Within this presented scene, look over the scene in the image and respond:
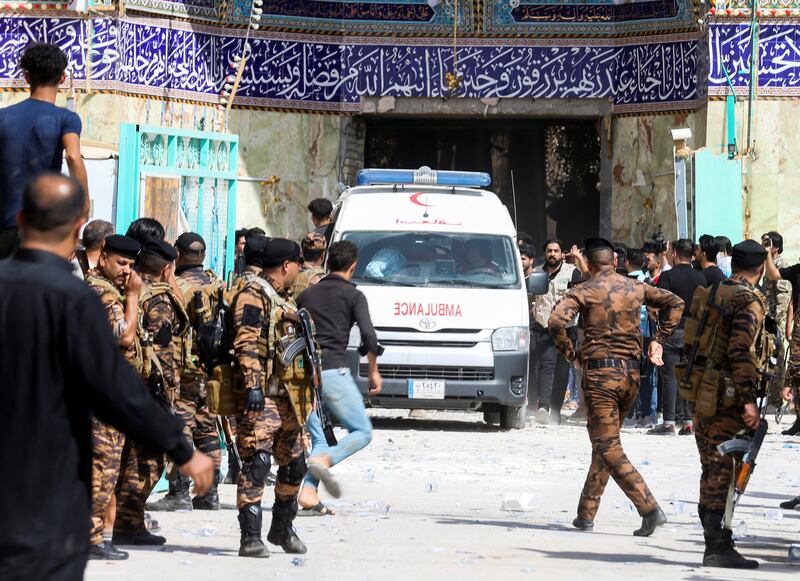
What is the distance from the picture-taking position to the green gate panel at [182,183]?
11.7 m

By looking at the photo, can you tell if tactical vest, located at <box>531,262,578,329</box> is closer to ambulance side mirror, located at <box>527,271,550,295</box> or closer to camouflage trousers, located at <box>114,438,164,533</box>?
ambulance side mirror, located at <box>527,271,550,295</box>

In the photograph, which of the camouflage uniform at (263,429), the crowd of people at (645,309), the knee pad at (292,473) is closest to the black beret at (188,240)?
the camouflage uniform at (263,429)

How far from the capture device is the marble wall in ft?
70.0

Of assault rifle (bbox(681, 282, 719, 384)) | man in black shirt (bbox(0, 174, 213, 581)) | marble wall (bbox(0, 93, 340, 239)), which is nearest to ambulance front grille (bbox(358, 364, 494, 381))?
assault rifle (bbox(681, 282, 719, 384))

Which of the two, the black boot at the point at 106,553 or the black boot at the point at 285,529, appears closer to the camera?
the black boot at the point at 106,553

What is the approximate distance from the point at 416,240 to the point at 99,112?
654 cm

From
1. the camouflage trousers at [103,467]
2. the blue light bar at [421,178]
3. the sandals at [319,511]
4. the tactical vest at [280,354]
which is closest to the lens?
the camouflage trousers at [103,467]

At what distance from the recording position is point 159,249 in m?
8.66

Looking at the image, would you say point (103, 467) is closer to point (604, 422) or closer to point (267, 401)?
point (267, 401)

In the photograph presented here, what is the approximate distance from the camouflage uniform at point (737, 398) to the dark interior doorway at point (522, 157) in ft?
47.7

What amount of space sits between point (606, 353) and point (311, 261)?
340 centimetres

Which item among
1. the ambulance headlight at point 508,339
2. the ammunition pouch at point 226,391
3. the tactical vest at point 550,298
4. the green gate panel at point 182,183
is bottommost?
the ammunition pouch at point 226,391

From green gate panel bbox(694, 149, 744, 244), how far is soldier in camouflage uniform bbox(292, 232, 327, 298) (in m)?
7.45

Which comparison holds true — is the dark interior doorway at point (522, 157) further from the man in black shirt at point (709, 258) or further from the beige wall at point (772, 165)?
the man in black shirt at point (709, 258)
